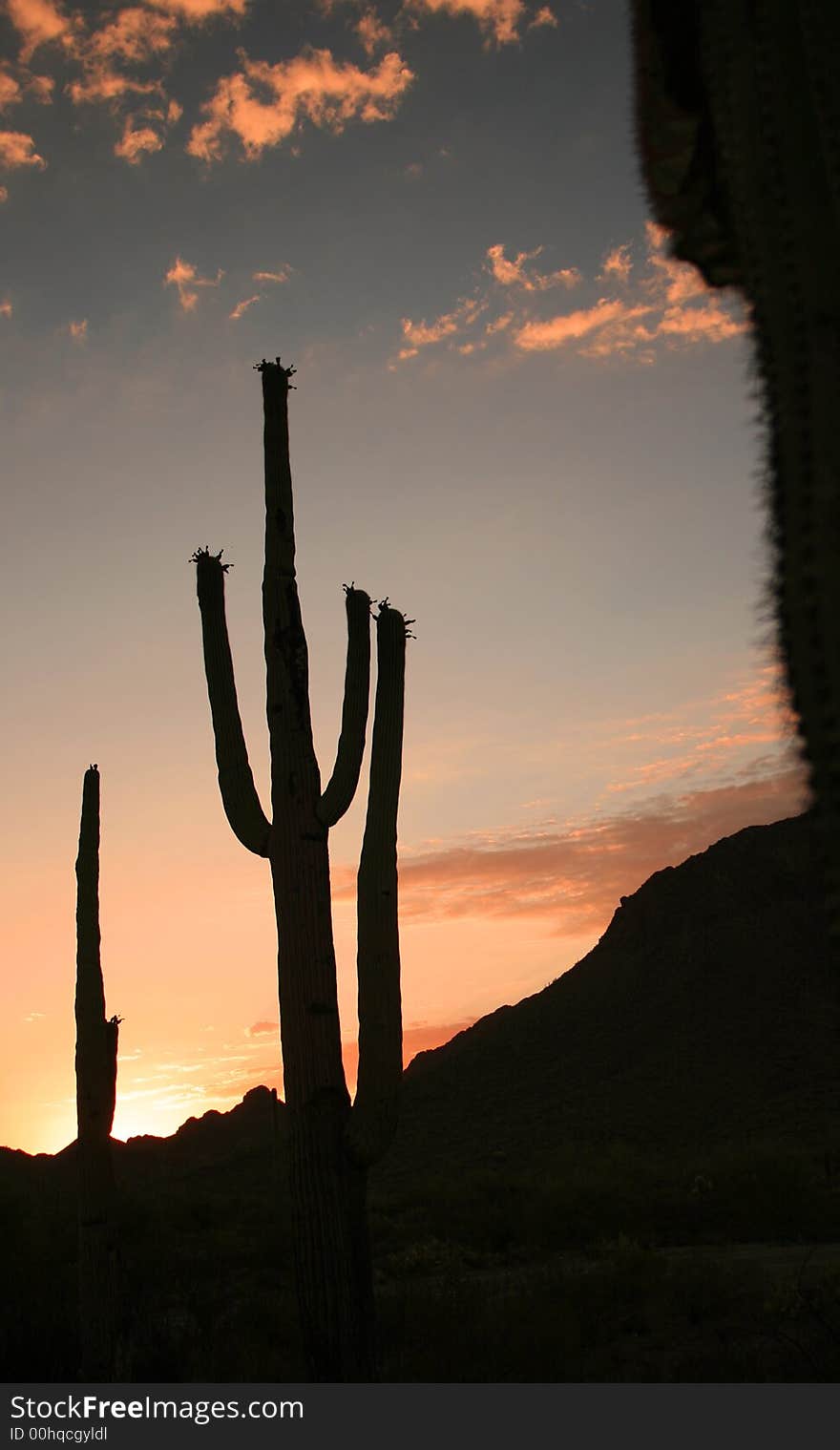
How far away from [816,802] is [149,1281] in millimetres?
15452

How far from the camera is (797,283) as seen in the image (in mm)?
2340

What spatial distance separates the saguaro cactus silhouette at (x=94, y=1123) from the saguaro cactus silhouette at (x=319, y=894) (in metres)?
2.89

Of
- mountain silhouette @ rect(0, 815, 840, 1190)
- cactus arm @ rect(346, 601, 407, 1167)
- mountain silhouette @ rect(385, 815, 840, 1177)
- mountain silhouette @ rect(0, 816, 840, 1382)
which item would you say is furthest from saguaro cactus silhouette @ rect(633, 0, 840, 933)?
mountain silhouette @ rect(0, 815, 840, 1190)

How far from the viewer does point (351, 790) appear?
8578mm

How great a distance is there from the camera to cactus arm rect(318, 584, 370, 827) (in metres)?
8.47

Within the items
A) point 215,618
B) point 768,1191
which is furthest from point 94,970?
point 768,1191

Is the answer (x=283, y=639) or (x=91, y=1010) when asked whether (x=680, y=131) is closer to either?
(x=283, y=639)

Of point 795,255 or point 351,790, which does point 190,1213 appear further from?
point 795,255

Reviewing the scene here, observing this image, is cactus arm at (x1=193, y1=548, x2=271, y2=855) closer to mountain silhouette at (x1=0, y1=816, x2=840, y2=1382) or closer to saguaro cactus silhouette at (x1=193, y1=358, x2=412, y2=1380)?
saguaro cactus silhouette at (x1=193, y1=358, x2=412, y2=1380)

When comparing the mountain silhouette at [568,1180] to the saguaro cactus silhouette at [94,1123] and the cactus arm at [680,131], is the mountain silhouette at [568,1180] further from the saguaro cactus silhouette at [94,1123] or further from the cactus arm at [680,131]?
the cactus arm at [680,131]

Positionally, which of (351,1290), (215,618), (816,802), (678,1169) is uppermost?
(215,618)

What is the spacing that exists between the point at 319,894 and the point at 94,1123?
4407 mm

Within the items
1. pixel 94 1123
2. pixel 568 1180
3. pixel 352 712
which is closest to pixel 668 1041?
pixel 568 1180

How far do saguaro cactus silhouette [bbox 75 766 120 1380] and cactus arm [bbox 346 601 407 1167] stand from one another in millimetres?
3390
